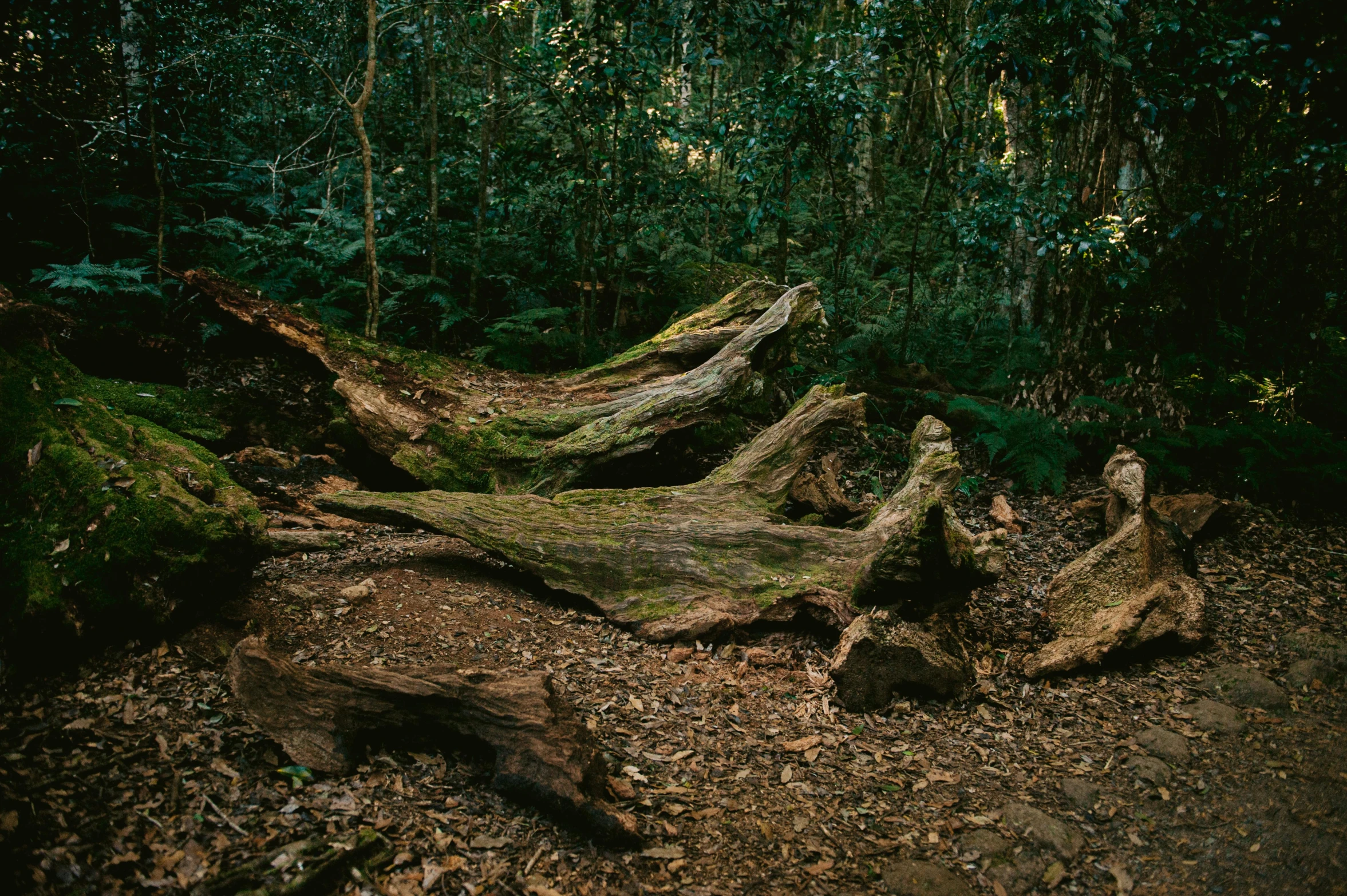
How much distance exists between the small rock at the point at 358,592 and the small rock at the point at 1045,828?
3.26 m

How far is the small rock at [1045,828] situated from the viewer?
2.71 meters

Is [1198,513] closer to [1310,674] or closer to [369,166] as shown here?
[1310,674]

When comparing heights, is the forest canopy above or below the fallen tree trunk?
above

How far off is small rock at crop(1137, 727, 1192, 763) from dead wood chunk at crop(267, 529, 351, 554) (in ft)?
15.3

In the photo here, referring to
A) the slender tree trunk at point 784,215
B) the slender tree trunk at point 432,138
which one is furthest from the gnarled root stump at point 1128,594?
the slender tree trunk at point 432,138

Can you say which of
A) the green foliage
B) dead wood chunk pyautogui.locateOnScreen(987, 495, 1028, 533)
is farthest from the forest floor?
the green foliage

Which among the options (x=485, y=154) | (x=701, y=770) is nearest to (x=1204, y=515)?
(x=701, y=770)

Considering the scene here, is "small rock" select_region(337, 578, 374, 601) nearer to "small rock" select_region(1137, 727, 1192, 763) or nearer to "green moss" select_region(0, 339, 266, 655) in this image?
"green moss" select_region(0, 339, 266, 655)

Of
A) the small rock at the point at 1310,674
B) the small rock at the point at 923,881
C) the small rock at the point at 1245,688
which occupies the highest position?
the small rock at the point at 1310,674

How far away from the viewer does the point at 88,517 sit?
3.02 metres

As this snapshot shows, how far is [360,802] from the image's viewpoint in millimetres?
2455

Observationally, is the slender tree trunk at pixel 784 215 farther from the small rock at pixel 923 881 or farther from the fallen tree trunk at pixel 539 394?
the small rock at pixel 923 881

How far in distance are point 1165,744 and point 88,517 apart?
498 centimetres

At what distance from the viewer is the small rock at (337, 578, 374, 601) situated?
3.74 metres
